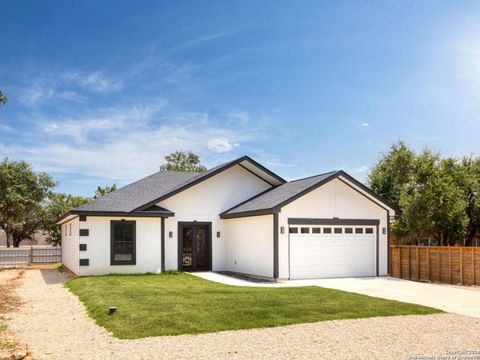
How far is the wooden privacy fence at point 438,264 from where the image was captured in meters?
17.2

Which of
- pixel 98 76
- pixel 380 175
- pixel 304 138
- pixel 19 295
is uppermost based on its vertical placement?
pixel 98 76

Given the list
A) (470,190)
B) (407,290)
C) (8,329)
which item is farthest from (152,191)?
(470,190)

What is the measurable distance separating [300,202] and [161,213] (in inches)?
232

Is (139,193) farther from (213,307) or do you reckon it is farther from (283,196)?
(213,307)

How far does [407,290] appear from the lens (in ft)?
49.6

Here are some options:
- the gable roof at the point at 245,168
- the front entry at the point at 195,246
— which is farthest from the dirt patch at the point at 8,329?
the front entry at the point at 195,246

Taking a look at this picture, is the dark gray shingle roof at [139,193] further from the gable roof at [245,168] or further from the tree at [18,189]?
the tree at [18,189]

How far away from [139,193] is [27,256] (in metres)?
10.7

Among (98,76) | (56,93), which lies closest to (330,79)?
(98,76)

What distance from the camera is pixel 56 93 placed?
2069 cm

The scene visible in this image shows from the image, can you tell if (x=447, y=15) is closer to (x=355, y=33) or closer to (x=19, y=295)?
(x=355, y=33)

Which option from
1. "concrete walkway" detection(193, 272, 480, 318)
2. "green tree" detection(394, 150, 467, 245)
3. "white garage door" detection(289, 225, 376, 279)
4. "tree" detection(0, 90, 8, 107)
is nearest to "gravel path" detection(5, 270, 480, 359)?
"concrete walkway" detection(193, 272, 480, 318)

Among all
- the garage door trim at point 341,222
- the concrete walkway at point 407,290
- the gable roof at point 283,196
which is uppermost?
the gable roof at point 283,196

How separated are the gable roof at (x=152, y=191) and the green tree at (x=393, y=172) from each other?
9394mm
